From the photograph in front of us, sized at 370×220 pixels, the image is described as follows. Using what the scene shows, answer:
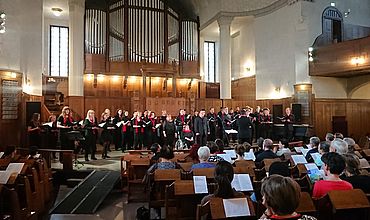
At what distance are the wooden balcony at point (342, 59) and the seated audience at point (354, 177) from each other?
952cm

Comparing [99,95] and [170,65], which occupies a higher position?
[170,65]

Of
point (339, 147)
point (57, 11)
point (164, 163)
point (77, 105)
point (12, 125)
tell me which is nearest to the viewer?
point (339, 147)

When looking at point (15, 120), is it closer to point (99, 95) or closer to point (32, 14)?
point (32, 14)

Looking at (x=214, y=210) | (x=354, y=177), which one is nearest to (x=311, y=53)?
(x=354, y=177)

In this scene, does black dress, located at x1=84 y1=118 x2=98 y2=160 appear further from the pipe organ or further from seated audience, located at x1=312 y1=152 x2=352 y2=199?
seated audience, located at x1=312 y1=152 x2=352 y2=199

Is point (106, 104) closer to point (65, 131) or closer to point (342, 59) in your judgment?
point (65, 131)

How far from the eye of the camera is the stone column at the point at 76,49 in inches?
560

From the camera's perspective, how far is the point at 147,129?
11297mm

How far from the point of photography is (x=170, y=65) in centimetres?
1667

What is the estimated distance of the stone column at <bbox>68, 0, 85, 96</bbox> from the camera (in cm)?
1423

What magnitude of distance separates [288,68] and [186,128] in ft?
19.3

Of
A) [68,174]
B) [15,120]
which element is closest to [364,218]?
[68,174]

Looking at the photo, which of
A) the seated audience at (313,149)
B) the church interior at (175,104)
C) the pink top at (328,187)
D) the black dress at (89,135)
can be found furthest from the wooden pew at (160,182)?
the black dress at (89,135)

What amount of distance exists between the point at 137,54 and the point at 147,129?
598cm
